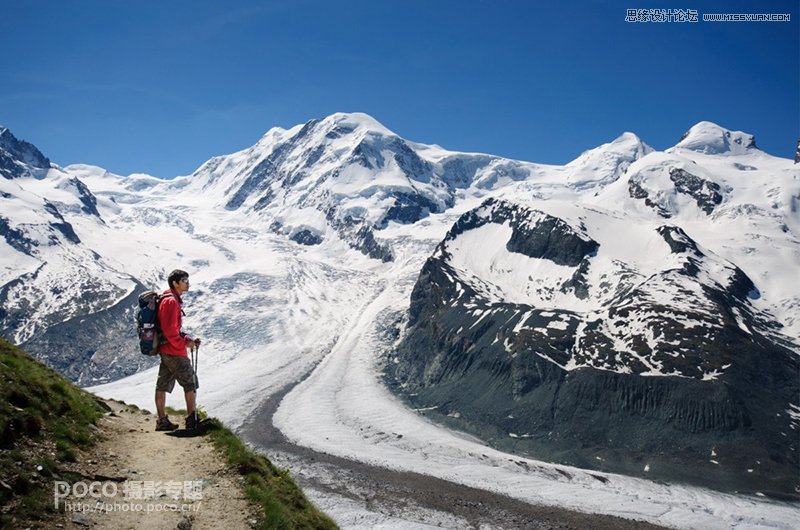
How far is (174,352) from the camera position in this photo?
53.8ft

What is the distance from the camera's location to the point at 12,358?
1636 centimetres

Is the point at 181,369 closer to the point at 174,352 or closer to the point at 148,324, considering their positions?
the point at 174,352

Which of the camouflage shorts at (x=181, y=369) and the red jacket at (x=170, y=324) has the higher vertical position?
the red jacket at (x=170, y=324)

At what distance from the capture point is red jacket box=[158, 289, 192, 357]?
52.7ft

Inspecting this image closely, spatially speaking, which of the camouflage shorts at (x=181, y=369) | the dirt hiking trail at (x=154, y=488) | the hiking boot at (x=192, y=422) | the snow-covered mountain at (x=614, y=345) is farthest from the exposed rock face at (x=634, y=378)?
the dirt hiking trail at (x=154, y=488)

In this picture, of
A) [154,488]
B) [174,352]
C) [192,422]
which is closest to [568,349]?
[192,422]

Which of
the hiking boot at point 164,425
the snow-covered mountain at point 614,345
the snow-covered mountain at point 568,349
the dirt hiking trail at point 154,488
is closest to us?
the dirt hiking trail at point 154,488

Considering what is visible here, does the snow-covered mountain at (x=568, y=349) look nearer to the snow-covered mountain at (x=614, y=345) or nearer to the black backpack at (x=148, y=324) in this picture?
the snow-covered mountain at (x=614, y=345)

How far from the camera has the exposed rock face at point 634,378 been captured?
3883 inches

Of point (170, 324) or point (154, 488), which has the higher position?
point (170, 324)

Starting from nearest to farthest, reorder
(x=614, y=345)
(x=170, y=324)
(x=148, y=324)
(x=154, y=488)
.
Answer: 1. (x=154, y=488)
2. (x=148, y=324)
3. (x=170, y=324)
4. (x=614, y=345)

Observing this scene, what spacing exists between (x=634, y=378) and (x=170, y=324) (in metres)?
111

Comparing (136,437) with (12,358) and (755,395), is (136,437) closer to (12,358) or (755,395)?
(12,358)

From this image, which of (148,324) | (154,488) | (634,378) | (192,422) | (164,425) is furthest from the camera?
(634,378)
